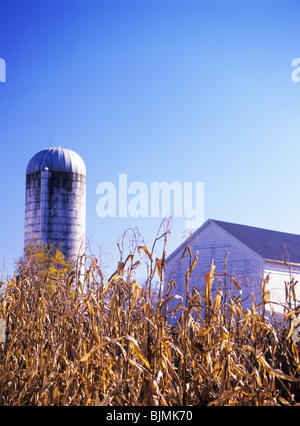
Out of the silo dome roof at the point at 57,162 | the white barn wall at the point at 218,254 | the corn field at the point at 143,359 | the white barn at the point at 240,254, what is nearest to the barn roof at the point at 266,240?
the white barn at the point at 240,254

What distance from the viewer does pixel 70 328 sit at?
12.1 feet

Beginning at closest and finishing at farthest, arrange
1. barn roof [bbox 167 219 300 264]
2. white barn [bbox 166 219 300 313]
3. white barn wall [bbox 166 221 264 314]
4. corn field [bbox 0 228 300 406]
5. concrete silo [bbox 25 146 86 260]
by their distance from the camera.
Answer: corn field [bbox 0 228 300 406], concrete silo [bbox 25 146 86 260], white barn [bbox 166 219 300 313], white barn wall [bbox 166 221 264 314], barn roof [bbox 167 219 300 264]

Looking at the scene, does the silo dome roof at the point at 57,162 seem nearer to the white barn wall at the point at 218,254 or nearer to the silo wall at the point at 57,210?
the silo wall at the point at 57,210

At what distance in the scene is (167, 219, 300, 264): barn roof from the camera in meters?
24.2

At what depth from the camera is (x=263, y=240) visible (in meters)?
26.5

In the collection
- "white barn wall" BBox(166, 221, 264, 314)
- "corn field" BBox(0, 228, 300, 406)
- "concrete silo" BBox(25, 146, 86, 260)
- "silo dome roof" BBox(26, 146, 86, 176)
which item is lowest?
"corn field" BBox(0, 228, 300, 406)

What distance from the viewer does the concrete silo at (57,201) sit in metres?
19.9

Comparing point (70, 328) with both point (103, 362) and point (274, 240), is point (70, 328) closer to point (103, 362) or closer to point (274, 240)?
point (103, 362)

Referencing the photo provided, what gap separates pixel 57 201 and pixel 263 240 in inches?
458

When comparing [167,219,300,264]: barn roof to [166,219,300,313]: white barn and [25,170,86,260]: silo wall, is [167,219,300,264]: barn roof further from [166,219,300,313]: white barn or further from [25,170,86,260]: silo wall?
[25,170,86,260]: silo wall

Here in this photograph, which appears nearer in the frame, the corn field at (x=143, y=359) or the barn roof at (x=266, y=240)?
the corn field at (x=143, y=359)

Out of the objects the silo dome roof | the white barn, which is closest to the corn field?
the silo dome roof

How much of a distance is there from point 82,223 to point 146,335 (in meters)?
17.8
